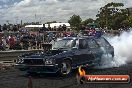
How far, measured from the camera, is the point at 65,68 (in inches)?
535

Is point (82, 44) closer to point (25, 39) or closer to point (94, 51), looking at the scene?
point (94, 51)

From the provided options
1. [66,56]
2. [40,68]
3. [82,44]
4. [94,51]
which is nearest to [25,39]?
[94,51]

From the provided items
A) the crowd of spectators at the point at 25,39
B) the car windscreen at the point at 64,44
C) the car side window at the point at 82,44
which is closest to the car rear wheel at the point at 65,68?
the car windscreen at the point at 64,44

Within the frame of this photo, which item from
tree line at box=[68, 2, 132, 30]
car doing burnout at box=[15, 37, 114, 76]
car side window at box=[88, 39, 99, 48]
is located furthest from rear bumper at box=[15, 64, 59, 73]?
tree line at box=[68, 2, 132, 30]

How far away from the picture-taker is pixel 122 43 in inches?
790

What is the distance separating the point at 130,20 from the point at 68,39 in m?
60.6

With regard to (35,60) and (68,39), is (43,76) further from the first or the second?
(68,39)

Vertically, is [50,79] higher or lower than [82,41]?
lower

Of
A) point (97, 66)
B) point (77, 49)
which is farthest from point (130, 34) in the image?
point (77, 49)

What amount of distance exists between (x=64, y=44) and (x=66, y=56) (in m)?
1.11

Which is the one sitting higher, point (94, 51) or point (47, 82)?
point (94, 51)

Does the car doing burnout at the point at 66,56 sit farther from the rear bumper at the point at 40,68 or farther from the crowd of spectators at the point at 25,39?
the crowd of spectators at the point at 25,39

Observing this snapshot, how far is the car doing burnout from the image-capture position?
43.4 feet

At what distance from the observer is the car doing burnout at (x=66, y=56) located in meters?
13.2
